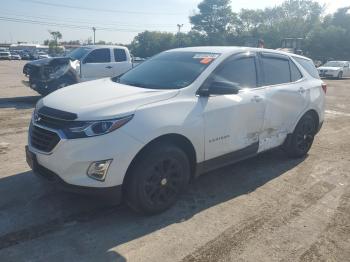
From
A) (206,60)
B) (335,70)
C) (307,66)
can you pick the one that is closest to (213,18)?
(335,70)

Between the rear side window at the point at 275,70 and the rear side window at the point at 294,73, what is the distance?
4.7 inches

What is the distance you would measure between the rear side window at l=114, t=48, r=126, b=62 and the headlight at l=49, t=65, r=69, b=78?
2126 mm

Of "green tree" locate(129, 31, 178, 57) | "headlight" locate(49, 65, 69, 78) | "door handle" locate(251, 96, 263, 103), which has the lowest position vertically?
"headlight" locate(49, 65, 69, 78)

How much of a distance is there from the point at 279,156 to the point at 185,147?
2.71m

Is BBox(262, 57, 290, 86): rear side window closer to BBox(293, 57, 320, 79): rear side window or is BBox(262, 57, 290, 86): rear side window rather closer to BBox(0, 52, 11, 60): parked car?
BBox(293, 57, 320, 79): rear side window

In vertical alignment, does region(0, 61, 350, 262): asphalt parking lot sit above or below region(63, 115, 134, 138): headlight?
below

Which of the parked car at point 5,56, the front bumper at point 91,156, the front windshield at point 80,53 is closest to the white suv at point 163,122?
the front bumper at point 91,156

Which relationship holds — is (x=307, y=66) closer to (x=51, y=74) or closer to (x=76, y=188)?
(x=76, y=188)

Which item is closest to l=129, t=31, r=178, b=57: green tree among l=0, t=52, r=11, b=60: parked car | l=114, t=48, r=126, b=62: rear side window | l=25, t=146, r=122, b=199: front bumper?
l=0, t=52, r=11, b=60: parked car

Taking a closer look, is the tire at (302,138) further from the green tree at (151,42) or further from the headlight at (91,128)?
the green tree at (151,42)

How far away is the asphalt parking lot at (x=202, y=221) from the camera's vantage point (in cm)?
323

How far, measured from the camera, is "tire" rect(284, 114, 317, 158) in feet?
18.8

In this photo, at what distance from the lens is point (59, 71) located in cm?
1098

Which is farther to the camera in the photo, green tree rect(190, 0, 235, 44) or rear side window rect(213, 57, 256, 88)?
green tree rect(190, 0, 235, 44)
